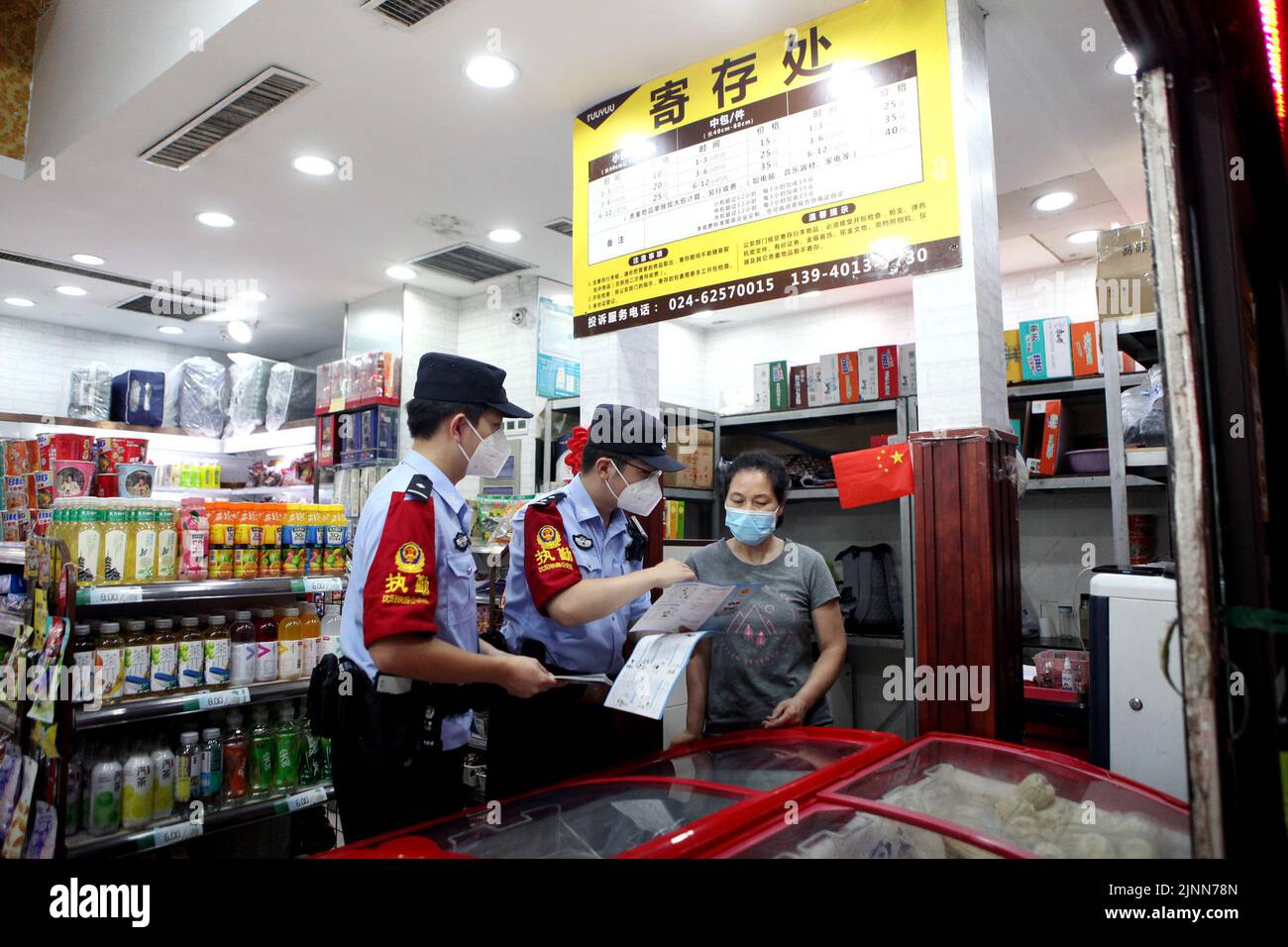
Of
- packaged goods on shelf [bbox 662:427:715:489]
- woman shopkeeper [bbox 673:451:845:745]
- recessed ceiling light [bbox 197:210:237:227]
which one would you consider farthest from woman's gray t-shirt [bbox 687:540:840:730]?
recessed ceiling light [bbox 197:210:237:227]

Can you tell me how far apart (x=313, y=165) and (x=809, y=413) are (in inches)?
135

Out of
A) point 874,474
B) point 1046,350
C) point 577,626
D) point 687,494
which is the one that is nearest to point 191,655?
point 577,626

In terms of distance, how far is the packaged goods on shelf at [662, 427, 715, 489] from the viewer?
5520 mm

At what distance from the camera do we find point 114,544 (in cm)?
295

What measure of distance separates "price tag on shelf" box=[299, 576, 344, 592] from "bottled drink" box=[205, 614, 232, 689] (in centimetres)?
33

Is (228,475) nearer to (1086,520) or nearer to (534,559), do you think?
(534,559)

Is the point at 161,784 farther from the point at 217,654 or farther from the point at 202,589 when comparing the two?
the point at 202,589

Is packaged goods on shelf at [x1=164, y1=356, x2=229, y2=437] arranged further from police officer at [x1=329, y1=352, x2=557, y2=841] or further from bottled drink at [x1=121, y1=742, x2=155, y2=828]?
police officer at [x1=329, y1=352, x2=557, y2=841]

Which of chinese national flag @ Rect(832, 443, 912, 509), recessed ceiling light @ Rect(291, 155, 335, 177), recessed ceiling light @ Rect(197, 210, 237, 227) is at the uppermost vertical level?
recessed ceiling light @ Rect(197, 210, 237, 227)

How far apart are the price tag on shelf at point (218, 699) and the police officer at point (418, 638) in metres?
1.20

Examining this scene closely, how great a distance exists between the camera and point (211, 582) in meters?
3.14
